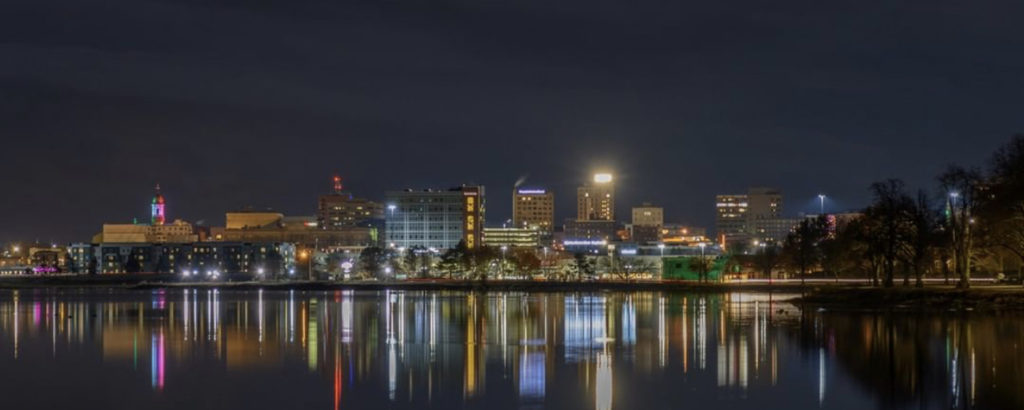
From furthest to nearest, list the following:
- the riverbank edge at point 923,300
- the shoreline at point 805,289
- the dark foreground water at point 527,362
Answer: the shoreline at point 805,289
the riverbank edge at point 923,300
the dark foreground water at point 527,362

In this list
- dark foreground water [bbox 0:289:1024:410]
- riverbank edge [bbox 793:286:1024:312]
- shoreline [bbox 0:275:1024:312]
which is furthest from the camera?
shoreline [bbox 0:275:1024:312]

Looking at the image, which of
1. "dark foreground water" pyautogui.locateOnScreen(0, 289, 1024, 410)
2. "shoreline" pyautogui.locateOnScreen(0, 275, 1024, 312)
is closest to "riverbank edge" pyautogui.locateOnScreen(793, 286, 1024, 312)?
"shoreline" pyautogui.locateOnScreen(0, 275, 1024, 312)

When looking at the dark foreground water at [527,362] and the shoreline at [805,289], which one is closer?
the dark foreground water at [527,362]

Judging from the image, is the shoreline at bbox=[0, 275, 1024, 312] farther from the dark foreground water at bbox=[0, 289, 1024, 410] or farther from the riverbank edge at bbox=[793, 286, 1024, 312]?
the dark foreground water at bbox=[0, 289, 1024, 410]

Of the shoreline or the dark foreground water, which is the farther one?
the shoreline

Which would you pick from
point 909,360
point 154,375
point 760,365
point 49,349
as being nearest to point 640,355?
point 760,365

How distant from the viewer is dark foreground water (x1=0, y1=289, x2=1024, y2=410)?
34812 millimetres

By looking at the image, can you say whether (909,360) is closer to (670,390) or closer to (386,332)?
(670,390)

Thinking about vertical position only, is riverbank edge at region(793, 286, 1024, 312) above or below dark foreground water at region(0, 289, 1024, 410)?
above

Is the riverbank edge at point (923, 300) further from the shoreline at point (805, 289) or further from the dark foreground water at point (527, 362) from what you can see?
the dark foreground water at point (527, 362)

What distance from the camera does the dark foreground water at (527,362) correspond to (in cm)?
3481

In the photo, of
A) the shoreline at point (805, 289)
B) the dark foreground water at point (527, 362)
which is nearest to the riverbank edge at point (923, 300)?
the shoreline at point (805, 289)

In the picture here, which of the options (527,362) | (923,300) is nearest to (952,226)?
(923,300)

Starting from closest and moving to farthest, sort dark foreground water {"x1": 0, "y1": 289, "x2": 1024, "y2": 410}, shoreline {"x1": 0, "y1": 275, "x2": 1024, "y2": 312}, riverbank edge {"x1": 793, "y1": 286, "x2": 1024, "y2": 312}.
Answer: dark foreground water {"x1": 0, "y1": 289, "x2": 1024, "y2": 410}, riverbank edge {"x1": 793, "y1": 286, "x2": 1024, "y2": 312}, shoreline {"x1": 0, "y1": 275, "x2": 1024, "y2": 312}
